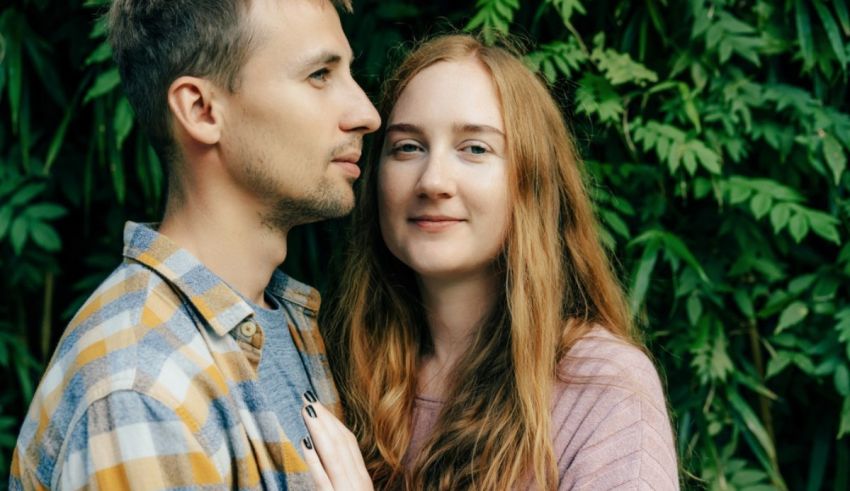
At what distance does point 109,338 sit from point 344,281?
2.76 feet

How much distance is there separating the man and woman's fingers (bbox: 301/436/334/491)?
2 cm

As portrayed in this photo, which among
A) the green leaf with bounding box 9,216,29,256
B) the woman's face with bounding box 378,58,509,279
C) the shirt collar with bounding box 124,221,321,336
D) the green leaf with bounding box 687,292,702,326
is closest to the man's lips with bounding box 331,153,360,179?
the woman's face with bounding box 378,58,509,279

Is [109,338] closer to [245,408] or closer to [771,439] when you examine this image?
[245,408]

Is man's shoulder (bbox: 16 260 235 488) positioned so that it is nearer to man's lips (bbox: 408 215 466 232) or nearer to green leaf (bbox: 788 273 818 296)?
man's lips (bbox: 408 215 466 232)

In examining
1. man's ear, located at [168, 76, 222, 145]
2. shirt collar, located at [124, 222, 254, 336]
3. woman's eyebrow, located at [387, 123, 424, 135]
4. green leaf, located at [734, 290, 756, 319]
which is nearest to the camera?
shirt collar, located at [124, 222, 254, 336]

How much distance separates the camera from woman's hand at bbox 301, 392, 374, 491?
177 centimetres

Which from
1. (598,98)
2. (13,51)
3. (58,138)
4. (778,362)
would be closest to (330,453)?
(598,98)

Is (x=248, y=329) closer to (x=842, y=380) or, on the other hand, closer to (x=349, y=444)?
(x=349, y=444)

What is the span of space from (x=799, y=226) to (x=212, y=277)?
141cm

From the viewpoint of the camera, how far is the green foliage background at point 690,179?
244cm

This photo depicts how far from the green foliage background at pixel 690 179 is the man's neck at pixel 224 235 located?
0.70 meters

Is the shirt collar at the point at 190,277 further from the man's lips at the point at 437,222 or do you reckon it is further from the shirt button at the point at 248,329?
the man's lips at the point at 437,222

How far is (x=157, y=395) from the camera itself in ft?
4.93

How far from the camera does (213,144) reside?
1.84 metres
